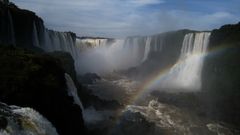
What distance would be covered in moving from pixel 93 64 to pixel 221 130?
45.4m

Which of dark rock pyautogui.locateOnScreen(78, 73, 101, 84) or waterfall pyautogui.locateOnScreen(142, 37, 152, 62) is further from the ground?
waterfall pyautogui.locateOnScreen(142, 37, 152, 62)

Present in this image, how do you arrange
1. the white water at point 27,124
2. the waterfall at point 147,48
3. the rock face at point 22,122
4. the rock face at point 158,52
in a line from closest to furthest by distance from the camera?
the rock face at point 22,122
the white water at point 27,124
the rock face at point 158,52
the waterfall at point 147,48

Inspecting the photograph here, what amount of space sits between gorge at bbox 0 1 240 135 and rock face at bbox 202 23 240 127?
12 centimetres

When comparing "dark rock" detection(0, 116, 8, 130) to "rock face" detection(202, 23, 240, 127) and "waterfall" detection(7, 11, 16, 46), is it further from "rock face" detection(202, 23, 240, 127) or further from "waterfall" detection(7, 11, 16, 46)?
"waterfall" detection(7, 11, 16, 46)

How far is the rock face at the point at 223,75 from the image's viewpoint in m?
39.8

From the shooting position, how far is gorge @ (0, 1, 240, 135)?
20.9m

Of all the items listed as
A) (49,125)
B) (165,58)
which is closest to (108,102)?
(49,125)

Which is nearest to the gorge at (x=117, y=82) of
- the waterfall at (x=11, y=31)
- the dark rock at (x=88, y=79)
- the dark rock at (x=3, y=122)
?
the dark rock at (x=3, y=122)

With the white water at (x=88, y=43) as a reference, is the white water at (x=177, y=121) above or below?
below

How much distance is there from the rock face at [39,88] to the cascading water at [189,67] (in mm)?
31125

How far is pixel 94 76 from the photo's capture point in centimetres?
6050

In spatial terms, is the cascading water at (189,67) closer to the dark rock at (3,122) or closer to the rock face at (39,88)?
→ the rock face at (39,88)

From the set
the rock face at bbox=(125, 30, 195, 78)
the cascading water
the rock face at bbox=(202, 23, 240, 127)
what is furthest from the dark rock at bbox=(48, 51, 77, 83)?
the rock face at bbox=(125, 30, 195, 78)

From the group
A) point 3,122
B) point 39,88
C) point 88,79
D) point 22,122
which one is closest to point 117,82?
point 88,79
